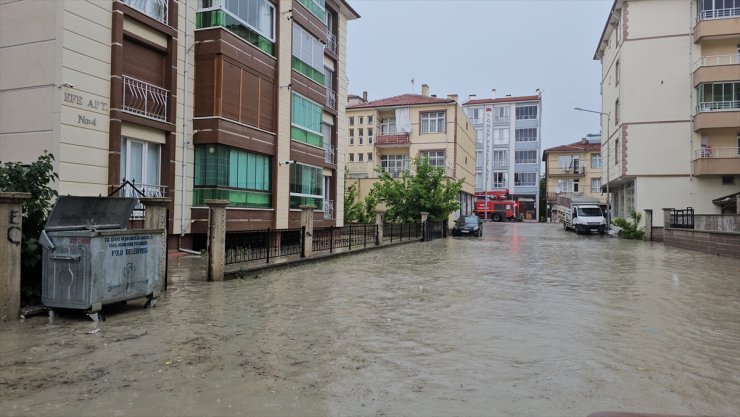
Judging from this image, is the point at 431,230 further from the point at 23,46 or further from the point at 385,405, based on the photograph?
the point at 385,405

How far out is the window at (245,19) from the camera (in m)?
16.7

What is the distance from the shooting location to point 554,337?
659 cm

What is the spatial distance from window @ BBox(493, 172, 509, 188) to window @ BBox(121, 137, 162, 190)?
64.9 meters

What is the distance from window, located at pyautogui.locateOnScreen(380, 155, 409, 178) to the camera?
48.3 meters

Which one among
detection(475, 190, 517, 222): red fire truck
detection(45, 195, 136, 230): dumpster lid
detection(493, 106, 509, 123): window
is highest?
detection(493, 106, 509, 123): window

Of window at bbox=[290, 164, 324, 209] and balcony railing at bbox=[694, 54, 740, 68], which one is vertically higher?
balcony railing at bbox=[694, 54, 740, 68]

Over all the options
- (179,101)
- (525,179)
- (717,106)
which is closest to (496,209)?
(525,179)

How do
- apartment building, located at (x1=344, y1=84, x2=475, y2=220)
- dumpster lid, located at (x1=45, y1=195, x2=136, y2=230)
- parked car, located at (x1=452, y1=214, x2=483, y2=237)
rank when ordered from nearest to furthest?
dumpster lid, located at (x1=45, y1=195, x2=136, y2=230) → parked car, located at (x1=452, y1=214, x2=483, y2=237) → apartment building, located at (x1=344, y1=84, x2=475, y2=220)

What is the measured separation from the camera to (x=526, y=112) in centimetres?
7556

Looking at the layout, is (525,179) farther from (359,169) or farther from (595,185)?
(359,169)

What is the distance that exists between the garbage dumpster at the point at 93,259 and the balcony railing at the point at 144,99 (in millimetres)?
7089

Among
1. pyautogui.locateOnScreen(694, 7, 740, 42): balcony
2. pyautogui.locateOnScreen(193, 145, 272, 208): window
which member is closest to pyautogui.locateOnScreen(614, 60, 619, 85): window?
pyautogui.locateOnScreen(694, 7, 740, 42): balcony

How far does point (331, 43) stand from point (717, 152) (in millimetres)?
23828

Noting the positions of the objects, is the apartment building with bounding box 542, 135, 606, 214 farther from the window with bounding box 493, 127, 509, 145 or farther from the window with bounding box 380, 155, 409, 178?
the window with bounding box 380, 155, 409, 178
